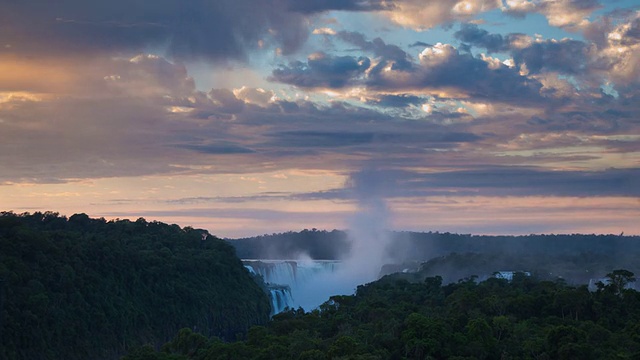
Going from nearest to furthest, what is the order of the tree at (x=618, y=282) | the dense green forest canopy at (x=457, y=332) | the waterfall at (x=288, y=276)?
the dense green forest canopy at (x=457, y=332)
the tree at (x=618, y=282)
the waterfall at (x=288, y=276)

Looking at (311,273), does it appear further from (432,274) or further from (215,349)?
(215,349)

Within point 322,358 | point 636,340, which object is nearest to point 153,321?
point 322,358

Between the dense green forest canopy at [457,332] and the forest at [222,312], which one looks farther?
the forest at [222,312]

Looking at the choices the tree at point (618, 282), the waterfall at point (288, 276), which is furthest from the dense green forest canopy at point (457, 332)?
the waterfall at point (288, 276)

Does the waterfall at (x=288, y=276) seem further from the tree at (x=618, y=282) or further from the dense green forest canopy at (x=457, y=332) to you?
the tree at (x=618, y=282)

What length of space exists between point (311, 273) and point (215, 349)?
4981 inches

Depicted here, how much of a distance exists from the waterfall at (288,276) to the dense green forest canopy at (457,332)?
191ft

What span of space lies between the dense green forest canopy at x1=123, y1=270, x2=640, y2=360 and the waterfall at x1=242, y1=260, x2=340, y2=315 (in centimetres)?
5827

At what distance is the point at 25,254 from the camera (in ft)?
271

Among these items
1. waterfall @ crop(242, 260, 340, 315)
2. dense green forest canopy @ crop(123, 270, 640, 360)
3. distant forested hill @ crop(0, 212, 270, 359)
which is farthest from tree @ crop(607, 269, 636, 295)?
waterfall @ crop(242, 260, 340, 315)

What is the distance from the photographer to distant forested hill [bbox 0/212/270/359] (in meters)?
75.4

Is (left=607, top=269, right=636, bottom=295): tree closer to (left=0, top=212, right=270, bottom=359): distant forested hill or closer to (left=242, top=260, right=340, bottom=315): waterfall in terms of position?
(left=0, top=212, right=270, bottom=359): distant forested hill

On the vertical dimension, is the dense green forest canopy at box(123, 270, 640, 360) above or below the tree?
below

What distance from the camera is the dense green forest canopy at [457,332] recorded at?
60.2 m
